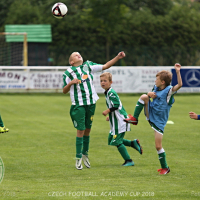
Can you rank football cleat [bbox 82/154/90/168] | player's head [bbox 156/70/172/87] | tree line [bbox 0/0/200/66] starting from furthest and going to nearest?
tree line [bbox 0/0/200/66], football cleat [bbox 82/154/90/168], player's head [bbox 156/70/172/87]

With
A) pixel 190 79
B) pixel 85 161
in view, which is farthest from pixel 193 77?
pixel 85 161

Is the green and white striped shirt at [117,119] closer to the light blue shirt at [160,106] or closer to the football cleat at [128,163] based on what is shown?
the football cleat at [128,163]

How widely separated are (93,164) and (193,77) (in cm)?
1359

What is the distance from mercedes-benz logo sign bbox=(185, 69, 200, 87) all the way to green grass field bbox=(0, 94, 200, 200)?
265 inches

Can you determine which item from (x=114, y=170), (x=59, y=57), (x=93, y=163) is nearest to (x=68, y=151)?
(x=93, y=163)

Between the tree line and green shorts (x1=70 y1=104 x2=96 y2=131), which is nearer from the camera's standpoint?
green shorts (x1=70 y1=104 x2=96 y2=131)

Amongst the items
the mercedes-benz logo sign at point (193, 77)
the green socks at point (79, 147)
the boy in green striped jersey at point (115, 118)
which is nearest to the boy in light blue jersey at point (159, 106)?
the boy in green striped jersey at point (115, 118)

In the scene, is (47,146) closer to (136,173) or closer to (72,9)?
(136,173)

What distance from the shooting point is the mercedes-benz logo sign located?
19688mm

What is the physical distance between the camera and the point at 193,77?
19750 mm

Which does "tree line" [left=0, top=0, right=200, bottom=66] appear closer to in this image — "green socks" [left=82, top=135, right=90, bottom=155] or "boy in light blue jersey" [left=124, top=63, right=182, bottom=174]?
"green socks" [left=82, top=135, right=90, bottom=155]

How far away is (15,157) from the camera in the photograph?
7.67 meters

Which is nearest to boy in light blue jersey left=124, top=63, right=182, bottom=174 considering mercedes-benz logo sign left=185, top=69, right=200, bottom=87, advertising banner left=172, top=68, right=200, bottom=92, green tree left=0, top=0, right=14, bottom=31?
advertising banner left=172, top=68, right=200, bottom=92

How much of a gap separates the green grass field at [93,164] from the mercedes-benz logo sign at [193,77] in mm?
6725
